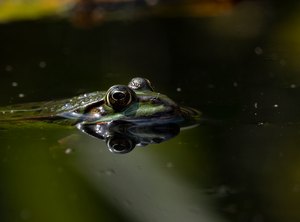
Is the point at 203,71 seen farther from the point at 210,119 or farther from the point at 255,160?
the point at 255,160

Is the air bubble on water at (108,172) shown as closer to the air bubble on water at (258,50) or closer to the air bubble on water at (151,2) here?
the air bubble on water at (258,50)

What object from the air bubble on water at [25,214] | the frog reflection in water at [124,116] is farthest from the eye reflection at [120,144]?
the air bubble on water at [25,214]

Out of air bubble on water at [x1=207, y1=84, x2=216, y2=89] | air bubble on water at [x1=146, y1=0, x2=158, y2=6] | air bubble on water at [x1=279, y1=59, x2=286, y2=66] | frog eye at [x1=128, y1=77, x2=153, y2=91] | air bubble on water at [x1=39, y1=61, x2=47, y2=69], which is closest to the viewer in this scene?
frog eye at [x1=128, y1=77, x2=153, y2=91]

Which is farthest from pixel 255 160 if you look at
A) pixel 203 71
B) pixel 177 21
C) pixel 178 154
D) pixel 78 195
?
pixel 177 21

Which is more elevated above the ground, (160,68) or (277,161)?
(160,68)

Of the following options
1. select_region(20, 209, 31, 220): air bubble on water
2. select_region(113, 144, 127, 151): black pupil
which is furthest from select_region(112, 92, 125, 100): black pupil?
select_region(20, 209, 31, 220): air bubble on water

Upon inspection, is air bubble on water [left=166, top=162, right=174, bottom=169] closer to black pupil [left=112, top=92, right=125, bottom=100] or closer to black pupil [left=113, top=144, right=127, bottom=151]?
black pupil [left=113, top=144, right=127, bottom=151]

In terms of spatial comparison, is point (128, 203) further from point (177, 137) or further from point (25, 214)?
point (177, 137)

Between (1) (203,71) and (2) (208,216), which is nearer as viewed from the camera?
(2) (208,216)

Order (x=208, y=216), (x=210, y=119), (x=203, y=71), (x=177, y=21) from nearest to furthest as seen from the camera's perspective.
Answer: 1. (x=208, y=216)
2. (x=210, y=119)
3. (x=203, y=71)
4. (x=177, y=21)
